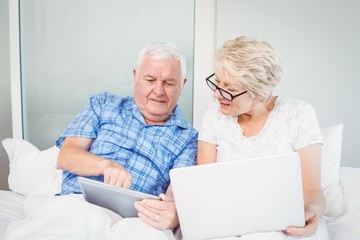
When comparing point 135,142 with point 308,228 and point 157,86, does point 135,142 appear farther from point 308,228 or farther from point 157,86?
point 308,228

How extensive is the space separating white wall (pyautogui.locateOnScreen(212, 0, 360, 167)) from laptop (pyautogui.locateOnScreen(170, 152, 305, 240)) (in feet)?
3.99

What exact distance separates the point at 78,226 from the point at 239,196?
424 millimetres

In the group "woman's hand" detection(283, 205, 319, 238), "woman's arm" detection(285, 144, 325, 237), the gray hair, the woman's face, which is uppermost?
the gray hair

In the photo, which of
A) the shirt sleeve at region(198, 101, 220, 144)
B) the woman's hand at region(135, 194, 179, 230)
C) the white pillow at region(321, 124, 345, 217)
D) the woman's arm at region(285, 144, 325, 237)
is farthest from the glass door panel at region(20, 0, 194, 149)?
the woman's hand at region(135, 194, 179, 230)

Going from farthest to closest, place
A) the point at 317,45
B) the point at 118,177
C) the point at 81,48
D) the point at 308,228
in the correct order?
1. the point at 81,48
2. the point at 317,45
3. the point at 118,177
4. the point at 308,228

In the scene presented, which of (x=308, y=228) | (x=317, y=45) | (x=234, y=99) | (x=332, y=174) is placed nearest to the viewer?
(x=308, y=228)

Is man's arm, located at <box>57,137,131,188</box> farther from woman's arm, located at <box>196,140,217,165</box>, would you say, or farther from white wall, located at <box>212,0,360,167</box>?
white wall, located at <box>212,0,360,167</box>

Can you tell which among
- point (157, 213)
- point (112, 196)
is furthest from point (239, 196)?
point (112, 196)

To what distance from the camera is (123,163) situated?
145 cm

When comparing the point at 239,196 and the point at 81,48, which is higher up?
the point at 81,48

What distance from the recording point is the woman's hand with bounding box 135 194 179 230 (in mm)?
1033

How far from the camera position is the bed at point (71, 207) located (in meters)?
0.99

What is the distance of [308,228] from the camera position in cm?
103

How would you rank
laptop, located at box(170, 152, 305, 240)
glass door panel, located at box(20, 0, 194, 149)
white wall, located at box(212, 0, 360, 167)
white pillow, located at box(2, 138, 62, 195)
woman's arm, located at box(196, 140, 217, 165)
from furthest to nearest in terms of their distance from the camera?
glass door panel, located at box(20, 0, 194, 149), white wall, located at box(212, 0, 360, 167), white pillow, located at box(2, 138, 62, 195), woman's arm, located at box(196, 140, 217, 165), laptop, located at box(170, 152, 305, 240)
